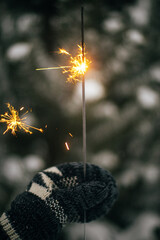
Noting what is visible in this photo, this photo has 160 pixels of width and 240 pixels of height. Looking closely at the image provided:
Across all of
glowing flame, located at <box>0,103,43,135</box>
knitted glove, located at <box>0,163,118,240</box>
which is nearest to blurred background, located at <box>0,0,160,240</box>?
glowing flame, located at <box>0,103,43,135</box>

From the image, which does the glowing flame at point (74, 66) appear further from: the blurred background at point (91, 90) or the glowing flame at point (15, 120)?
the glowing flame at point (15, 120)

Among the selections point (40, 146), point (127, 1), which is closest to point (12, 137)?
point (40, 146)

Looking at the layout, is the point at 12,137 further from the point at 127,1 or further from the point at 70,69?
the point at 127,1

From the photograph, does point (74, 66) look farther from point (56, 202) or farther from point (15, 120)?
point (56, 202)

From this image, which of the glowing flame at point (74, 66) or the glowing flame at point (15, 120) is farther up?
the glowing flame at point (74, 66)

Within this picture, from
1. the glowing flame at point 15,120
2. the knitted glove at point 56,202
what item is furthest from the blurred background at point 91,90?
the knitted glove at point 56,202

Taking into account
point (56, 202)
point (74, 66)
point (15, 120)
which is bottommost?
point (56, 202)

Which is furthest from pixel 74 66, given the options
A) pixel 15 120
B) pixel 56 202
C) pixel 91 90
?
pixel 56 202
